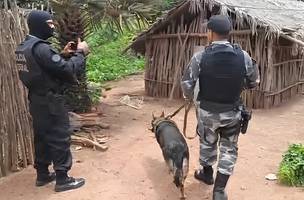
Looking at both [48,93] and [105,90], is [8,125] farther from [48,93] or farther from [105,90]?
[105,90]

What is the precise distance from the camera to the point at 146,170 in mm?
5734

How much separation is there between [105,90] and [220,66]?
348 inches

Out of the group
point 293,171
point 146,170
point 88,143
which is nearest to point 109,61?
point 88,143

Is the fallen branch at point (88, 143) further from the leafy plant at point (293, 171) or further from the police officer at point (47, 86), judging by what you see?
the leafy plant at point (293, 171)

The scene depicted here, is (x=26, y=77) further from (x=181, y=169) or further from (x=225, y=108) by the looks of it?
(x=225, y=108)

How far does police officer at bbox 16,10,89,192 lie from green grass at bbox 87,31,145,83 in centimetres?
941

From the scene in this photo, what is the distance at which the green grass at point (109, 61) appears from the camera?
602 inches

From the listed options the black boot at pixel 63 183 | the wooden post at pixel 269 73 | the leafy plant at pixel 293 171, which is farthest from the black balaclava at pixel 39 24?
the wooden post at pixel 269 73

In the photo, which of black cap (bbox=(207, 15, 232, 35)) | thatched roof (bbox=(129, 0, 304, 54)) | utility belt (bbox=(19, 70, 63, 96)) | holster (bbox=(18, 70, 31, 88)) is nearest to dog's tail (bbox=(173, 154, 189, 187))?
black cap (bbox=(207, 15, 232, 35))

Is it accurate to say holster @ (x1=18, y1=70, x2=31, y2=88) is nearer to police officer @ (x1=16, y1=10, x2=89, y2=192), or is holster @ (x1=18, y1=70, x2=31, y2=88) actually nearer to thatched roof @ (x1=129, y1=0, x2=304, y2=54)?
police officer @ (x1=16, y1=10, x2=89, y2=192)

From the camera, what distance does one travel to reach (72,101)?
8547mm

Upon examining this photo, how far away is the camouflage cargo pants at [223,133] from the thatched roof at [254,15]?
529 cm

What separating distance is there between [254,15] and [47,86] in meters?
6.14

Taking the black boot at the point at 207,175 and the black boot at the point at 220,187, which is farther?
the black boot at the point at 207,175
